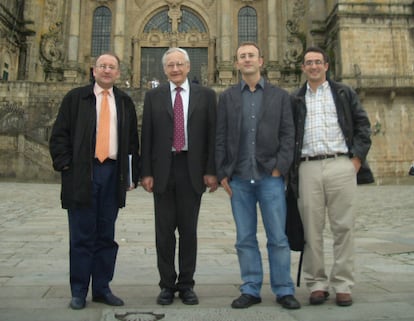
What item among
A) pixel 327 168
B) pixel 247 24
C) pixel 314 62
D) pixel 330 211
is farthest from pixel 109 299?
pixel 247 24

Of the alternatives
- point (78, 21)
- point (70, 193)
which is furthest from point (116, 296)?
point (78, 21)

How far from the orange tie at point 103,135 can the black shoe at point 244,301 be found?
1.67 m

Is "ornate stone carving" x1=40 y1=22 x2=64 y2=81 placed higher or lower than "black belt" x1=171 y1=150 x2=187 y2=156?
higher

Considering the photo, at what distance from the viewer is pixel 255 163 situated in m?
3.82

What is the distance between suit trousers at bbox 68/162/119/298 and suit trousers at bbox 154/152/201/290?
0.42 meters

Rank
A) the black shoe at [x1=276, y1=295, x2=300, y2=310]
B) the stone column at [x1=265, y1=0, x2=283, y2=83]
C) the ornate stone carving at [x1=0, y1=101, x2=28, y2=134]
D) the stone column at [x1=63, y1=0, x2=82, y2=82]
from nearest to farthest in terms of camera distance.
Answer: the black shoe at [x1=276, y1=295, x2=300, y2=310]
the ornate stone carving at [x1=0, y1=101, x2=28, y2=134]
the stone column at [x1=63, y1=0, x2=82, y2=82]
the stone column at [x1=265, y1=0, x2=283, y2=83]

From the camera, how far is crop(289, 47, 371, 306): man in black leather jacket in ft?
12.8

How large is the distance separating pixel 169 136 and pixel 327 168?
1.44 metres

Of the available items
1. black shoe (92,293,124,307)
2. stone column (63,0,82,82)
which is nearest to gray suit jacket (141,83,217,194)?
black shoe (92,293,124,307)

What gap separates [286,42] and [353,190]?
29.0 metres

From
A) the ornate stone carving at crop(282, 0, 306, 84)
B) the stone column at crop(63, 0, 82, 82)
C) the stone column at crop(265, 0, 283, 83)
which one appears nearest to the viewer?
the stone column at crop(63, 0, 82, 82)

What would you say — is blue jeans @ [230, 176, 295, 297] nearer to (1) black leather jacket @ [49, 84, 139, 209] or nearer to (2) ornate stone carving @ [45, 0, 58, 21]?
(1) black leather jacket @ [49, 84, 139, 209]

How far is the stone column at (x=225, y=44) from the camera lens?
29884 mm

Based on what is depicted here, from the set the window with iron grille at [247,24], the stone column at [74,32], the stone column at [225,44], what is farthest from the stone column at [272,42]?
the stone column at [74,32]
